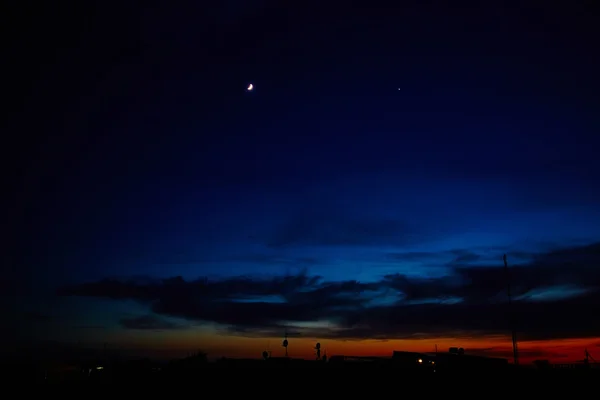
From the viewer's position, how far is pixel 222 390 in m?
42.0

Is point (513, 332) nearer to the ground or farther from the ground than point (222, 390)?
farther from the ground

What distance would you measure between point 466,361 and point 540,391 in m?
29.5

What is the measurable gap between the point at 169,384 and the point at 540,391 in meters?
31.4

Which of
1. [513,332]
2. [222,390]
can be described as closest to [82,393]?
[222,390]

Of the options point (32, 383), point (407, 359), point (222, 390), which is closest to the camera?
point (222, 390)

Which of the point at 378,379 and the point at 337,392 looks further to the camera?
the point at 378,379

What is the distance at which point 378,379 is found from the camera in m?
45.3

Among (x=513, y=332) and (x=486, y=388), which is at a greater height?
(x=513, y=332)

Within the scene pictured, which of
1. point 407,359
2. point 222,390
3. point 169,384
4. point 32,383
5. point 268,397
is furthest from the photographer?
point 407,359

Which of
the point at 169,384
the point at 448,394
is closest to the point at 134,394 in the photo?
the point at 169,384

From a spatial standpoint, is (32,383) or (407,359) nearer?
(32,383)

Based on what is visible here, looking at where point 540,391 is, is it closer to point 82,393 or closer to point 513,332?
point 513,332

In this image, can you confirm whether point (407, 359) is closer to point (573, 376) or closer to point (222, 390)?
point (573, 376)

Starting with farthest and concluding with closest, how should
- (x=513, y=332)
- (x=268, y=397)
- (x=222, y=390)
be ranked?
(x=513, y=332), (x=222, y=390), (x=268, y=397)
